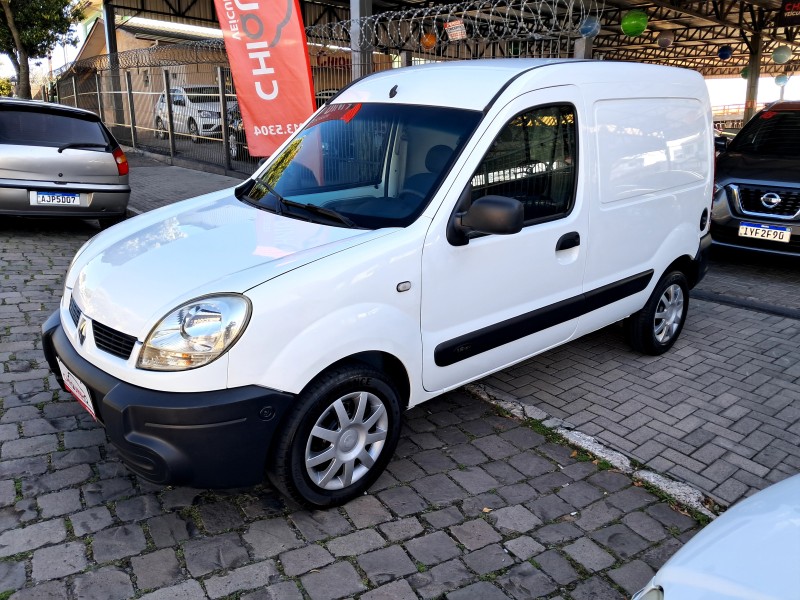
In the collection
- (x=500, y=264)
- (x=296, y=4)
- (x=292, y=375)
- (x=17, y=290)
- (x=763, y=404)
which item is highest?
(x=296, y=4)

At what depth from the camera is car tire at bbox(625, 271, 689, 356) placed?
15.5 feet

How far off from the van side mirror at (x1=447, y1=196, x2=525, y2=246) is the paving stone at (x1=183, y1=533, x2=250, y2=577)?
175 centimetres

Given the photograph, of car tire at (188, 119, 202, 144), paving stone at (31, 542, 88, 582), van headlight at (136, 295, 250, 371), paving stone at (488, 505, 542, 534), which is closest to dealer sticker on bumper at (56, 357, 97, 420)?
van headlight at (136, 295, 250, 371)

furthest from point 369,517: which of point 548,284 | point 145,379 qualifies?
point 548,284

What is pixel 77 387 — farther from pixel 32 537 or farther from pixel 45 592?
pixel 45 592

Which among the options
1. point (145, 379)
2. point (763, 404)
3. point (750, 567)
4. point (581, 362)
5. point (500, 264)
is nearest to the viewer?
point (750, 567)

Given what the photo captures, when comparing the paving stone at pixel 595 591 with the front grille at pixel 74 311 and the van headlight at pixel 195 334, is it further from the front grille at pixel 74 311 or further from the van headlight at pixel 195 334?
the front grille at pixel 74 311

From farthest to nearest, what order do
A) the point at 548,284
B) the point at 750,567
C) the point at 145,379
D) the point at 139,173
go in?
1. the point at 139,173
2. the point at 548,284
3. the point at 145,379
4. the point at 750,567

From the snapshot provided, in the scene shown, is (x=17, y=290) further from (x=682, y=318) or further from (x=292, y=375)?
(x=682, y=318)

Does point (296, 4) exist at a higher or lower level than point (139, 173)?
higher

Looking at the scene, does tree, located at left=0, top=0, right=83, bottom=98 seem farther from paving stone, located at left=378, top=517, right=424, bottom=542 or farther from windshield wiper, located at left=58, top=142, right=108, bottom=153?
paving stone, located at left=378, top=517, right=424, bottom=542

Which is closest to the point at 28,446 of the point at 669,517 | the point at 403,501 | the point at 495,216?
the point at 403,501

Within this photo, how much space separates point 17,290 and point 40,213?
1793 millimetres

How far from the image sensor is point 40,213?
24.0ft
